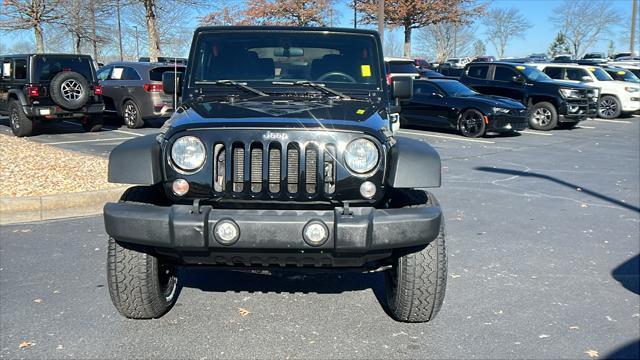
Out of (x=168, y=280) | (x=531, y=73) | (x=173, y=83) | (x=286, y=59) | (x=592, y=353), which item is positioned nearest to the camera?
(x=592, y=353)

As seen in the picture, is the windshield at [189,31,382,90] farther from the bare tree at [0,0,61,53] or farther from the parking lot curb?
the bare tree at [0,0,61,53]

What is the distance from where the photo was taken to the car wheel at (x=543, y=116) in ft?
54.2

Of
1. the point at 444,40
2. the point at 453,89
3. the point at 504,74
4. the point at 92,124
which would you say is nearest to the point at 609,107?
the point at 504,74

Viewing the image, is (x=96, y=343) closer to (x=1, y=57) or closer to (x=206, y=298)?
(x=206, y=298)

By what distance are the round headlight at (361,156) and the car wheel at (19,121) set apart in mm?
11665

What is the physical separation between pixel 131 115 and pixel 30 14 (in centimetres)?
570

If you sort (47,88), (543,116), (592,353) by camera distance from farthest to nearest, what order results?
(543,116), (47,88), (592,353)

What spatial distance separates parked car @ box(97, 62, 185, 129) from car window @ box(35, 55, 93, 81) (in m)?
1.37

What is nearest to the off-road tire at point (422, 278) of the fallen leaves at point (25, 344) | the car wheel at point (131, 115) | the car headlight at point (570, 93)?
the fallen leaves at point (25, 344)

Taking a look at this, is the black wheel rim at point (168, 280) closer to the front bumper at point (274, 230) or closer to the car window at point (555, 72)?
the front bumper at point (274, 230)

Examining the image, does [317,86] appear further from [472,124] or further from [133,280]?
[472,124]

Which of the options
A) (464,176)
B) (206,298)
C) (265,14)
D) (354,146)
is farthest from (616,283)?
(265,14)

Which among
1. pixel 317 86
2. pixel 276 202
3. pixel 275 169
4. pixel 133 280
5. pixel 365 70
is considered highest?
pixel 365 70

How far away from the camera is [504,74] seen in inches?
678
